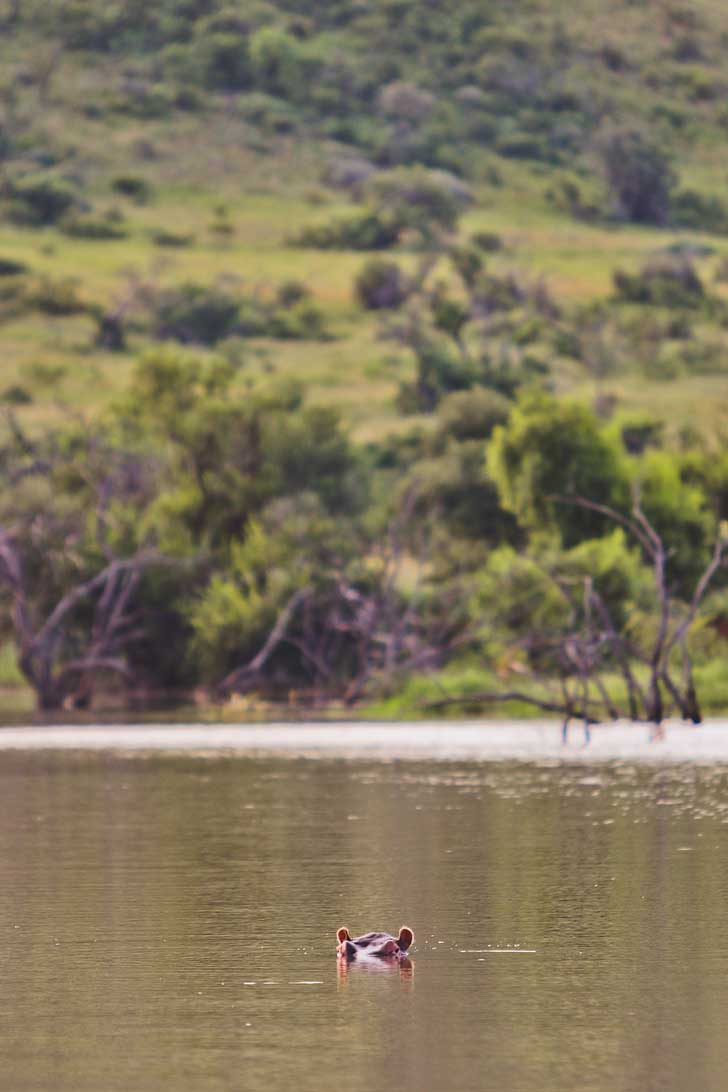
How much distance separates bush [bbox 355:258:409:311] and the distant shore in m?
78.4

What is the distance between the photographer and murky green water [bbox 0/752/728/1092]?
11.8 m

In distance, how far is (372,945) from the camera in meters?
14.9

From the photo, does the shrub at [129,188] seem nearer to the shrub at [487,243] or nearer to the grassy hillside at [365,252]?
the grassy hillside at [365,252]

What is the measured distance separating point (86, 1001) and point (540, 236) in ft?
436

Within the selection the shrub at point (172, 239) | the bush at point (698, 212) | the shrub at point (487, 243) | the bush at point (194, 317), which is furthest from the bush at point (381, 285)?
the bush at point (698, 212)

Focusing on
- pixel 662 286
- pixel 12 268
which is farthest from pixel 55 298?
pixel 662 286

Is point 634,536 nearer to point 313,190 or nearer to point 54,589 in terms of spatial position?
point 54,589

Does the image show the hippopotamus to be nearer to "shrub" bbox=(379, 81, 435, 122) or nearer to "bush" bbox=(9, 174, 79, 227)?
"bush" bbox=(9, 174, 79, 227)

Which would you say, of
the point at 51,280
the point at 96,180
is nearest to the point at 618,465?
the point at 51,280

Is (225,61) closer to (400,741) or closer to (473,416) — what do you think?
(473,416)

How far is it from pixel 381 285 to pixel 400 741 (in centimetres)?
8298

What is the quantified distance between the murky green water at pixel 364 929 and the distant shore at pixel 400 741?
866 centimetres

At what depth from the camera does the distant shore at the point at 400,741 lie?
39125mm

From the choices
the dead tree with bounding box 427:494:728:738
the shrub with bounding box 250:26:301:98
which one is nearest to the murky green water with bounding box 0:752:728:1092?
the dead tree with bounding box 427:494:728:738
